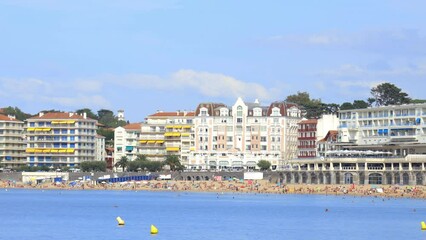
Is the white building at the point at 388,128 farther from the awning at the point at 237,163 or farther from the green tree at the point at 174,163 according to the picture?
the green tree at the point at 174,163

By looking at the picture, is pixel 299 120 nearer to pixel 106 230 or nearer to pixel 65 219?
pixel 65 219

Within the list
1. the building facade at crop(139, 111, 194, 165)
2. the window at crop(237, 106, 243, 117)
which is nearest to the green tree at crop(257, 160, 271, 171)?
the window at crop(237, 106, 243, 117)

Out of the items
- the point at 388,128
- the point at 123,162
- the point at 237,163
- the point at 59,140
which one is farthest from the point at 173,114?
the point at 388,128

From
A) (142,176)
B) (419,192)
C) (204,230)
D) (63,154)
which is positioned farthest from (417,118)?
(204,230)

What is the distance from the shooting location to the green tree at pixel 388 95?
637ft

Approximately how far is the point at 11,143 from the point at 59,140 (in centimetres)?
987

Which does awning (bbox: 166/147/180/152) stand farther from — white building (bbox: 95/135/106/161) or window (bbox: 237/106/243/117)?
white building (bbox: 95/135/106/161)

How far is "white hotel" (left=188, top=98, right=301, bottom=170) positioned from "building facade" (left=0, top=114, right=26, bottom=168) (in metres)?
33.2

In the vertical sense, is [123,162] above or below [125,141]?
below

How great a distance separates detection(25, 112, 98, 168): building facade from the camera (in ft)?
629

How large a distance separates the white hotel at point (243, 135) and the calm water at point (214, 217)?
3198 cm

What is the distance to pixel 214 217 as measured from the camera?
101875 mm

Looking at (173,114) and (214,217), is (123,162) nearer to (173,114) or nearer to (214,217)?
(173,114)

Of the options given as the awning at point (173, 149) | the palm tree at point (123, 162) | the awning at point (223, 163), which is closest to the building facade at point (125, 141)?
the awning at point (173, 149)
